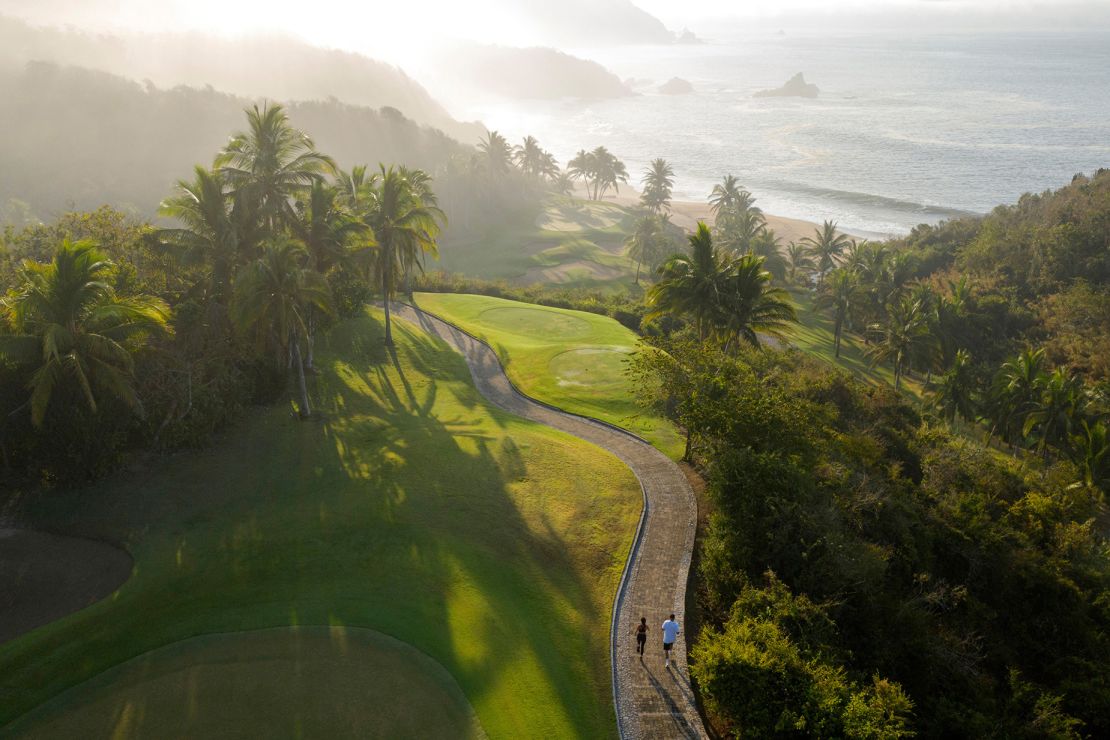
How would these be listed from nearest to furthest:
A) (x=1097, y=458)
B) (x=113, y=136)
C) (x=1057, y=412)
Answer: (x=1097, y=458) → (x=1057, y=412) → (x=113, y=136)

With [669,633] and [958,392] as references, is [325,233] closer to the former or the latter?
[669,633]

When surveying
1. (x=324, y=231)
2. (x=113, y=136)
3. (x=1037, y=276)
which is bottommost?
(x=1037, y=276)

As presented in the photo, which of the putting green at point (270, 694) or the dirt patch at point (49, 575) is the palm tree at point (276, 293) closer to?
the dirt patch at point (49, 575)

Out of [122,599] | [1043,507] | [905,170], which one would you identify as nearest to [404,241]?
[122,599]

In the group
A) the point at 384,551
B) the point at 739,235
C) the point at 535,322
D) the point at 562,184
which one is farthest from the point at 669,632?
the point at 562,184

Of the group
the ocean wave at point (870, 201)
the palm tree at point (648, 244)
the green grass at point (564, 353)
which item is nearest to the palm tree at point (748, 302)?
the green grass at point (564, 353)


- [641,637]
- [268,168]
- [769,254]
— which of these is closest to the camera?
[641,637]

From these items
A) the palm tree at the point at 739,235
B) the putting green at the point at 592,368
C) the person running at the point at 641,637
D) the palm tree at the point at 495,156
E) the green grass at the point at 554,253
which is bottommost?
the person running at the point at 641,637
